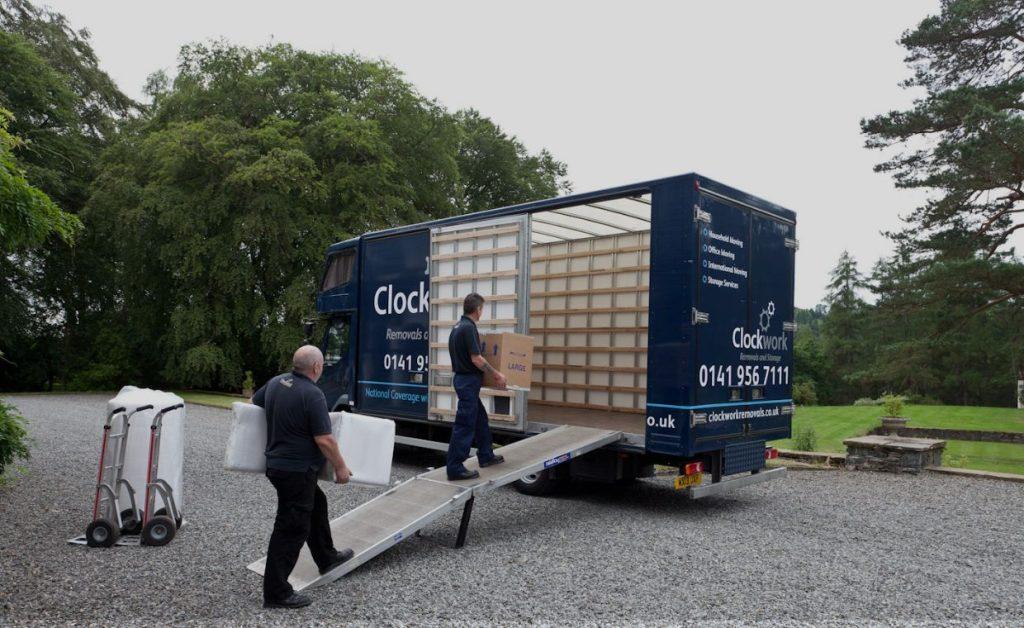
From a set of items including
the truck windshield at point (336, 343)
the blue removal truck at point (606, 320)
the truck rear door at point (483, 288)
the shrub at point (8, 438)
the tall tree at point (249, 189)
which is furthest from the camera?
the tall tree at point (249, 189)

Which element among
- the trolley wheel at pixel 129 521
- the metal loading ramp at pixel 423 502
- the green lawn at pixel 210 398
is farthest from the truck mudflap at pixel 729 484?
the green lawn at pixel 210 398

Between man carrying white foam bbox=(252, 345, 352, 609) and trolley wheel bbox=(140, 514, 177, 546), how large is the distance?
69.0 inches

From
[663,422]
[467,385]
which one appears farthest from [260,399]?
[663,422]

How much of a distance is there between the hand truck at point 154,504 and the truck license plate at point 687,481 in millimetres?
4343

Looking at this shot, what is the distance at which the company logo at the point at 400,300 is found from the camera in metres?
9.05

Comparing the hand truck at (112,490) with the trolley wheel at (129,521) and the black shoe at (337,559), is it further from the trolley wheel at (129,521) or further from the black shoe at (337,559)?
the black shoe at (337,559)

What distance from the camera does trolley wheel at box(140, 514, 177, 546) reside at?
5703 millimetres

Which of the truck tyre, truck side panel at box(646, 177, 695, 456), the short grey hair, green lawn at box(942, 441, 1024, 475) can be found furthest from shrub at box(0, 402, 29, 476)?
green lawn at box(942, 441, 1024, 475)

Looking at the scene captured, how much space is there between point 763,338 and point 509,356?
277 centimetres

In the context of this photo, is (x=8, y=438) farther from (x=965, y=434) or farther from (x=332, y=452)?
(x=965, y=434)

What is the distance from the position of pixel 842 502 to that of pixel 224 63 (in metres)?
23.7

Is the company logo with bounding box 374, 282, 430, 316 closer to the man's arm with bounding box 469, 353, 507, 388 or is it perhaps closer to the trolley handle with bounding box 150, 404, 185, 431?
the man's arm with bounding box 469, 353, 507, 388

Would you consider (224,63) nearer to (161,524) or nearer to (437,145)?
(437,145)

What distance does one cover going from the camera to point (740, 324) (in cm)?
735
